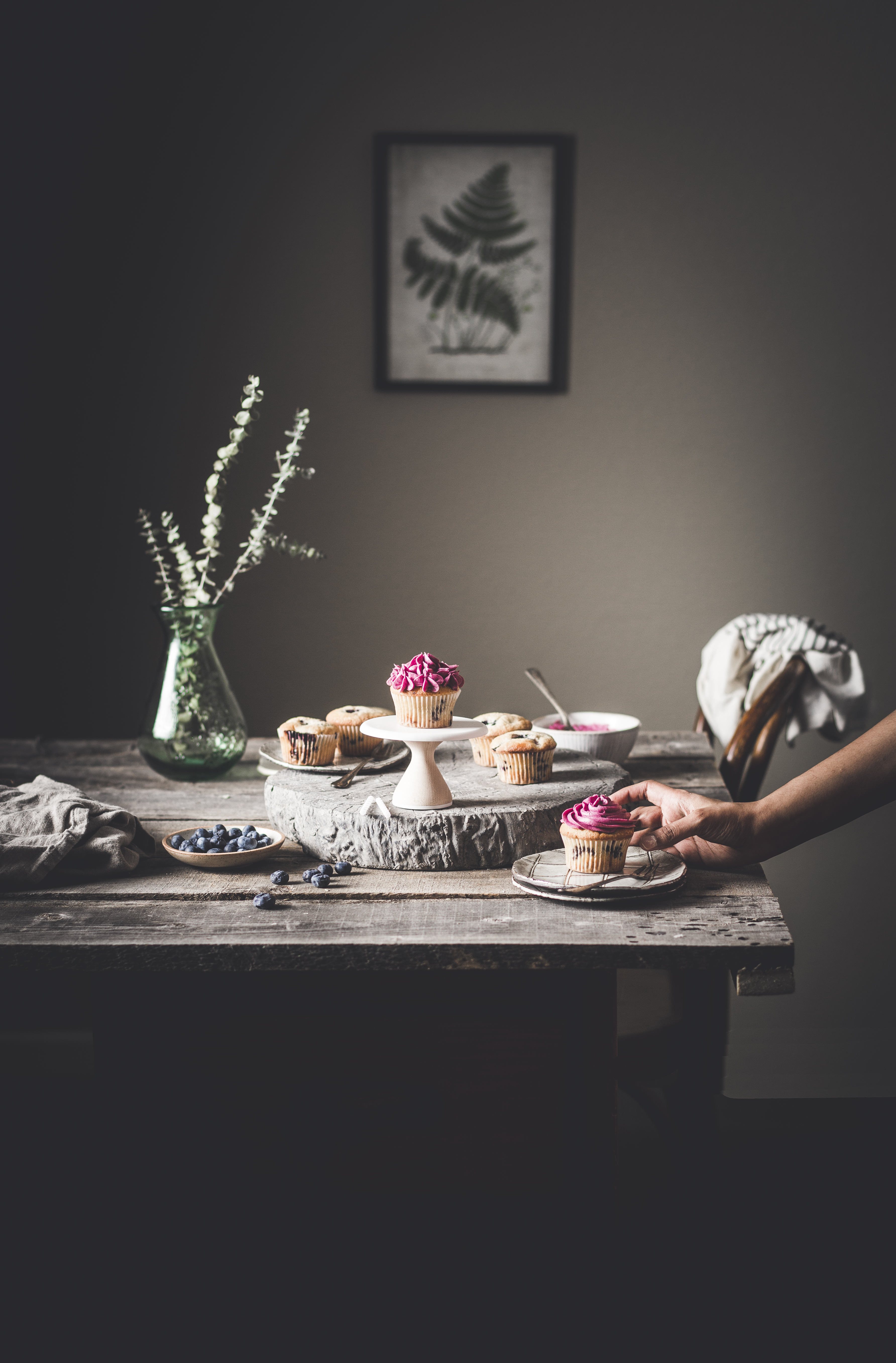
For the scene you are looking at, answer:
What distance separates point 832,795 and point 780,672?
62cm

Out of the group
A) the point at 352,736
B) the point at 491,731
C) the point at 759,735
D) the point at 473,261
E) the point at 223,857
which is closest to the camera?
the point at 223,857

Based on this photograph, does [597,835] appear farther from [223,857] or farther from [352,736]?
[352,736]

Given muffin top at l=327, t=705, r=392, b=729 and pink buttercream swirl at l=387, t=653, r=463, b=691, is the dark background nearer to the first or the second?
muffin top at l=327, t=705, r=392, b=729

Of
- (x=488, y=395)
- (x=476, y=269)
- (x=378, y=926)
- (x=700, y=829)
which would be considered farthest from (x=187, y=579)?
(x=476, y=269)

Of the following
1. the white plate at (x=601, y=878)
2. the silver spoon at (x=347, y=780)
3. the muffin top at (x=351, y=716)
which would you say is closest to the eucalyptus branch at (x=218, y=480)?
the muffin top at (x=351, y=716)

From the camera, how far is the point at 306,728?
1.54 m

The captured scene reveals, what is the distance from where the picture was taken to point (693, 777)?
175 centimetres

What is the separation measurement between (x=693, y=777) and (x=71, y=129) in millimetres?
2224

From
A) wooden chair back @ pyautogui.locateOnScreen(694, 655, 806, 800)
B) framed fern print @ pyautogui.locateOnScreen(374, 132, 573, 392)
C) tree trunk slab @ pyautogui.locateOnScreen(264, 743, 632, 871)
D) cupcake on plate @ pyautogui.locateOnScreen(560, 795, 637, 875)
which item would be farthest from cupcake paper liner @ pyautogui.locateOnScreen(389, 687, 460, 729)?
framed fern print @ pyautogui.locateOnScreen(374, 132, 573, 392)

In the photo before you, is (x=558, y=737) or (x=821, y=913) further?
(x=821, y=913)

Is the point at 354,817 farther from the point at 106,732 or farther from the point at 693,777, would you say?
the point at 106,732

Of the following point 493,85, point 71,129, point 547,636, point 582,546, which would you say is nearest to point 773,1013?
point 547,636

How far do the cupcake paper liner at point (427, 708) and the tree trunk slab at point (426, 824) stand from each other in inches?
4.1

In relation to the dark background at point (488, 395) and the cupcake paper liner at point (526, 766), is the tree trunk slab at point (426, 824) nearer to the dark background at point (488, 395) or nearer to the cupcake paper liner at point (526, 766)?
the cupcake paper liner at point (526, 766)
